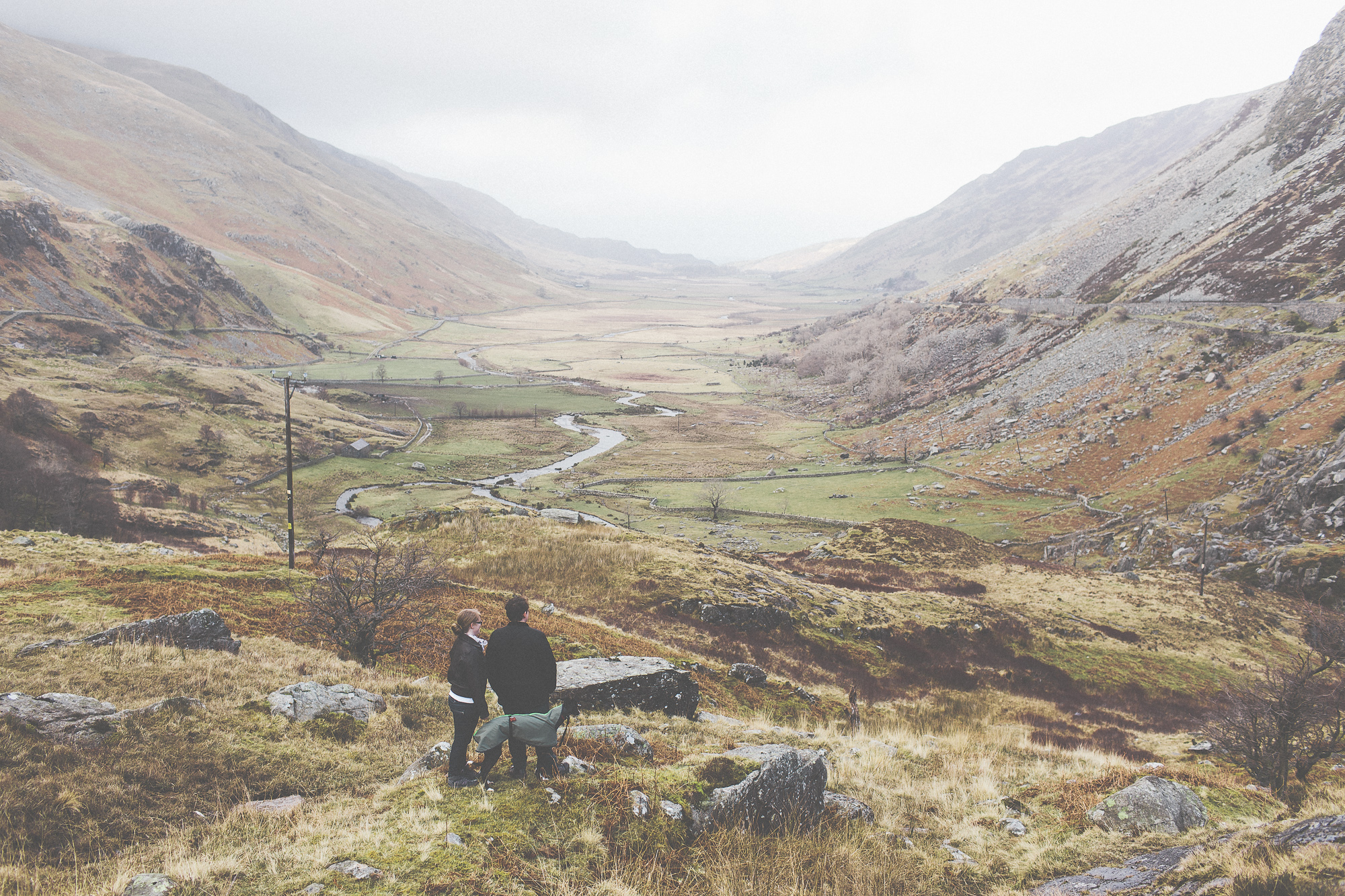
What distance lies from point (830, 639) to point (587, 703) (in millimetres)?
20983

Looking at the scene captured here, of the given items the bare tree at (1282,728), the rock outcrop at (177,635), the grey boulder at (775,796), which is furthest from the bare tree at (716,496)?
the grey boulder at (775,796)

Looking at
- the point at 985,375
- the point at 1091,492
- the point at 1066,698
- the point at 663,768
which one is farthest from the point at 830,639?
the point at 985,375

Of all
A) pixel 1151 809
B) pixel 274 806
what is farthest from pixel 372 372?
pixel 1151 809

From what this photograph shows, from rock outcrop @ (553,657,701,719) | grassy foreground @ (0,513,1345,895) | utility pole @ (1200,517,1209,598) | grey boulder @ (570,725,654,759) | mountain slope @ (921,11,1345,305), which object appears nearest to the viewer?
grassy foreground @ (0,513,1345,895)

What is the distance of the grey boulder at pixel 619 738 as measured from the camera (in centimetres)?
1118

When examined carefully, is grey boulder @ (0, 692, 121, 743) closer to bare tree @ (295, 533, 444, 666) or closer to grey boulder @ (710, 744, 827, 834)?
bare tree @ (295, 533, 444, 666)

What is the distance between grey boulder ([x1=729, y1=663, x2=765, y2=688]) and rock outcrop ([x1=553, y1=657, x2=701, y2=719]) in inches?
260

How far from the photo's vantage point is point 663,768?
33.5 feet

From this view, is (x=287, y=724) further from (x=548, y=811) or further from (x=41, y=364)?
(x=41, y=364)

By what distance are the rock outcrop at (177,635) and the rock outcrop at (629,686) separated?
331 inches

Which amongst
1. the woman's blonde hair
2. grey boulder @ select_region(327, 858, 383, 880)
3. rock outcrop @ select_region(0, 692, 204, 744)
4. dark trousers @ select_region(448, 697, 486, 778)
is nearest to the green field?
rock outcrop @ select_region(0, 692, 204, 744)

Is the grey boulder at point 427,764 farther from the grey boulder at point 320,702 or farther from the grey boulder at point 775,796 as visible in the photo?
the grey boulder at point 775,796

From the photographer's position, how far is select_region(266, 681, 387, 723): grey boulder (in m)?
Answer: 12.0

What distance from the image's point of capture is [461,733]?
9438mm
